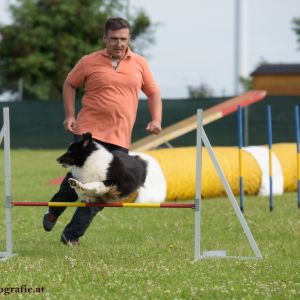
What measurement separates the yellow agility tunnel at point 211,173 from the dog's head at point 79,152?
482cm

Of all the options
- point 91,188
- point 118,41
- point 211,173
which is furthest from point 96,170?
point 211,173

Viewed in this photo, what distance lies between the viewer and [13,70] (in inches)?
1484

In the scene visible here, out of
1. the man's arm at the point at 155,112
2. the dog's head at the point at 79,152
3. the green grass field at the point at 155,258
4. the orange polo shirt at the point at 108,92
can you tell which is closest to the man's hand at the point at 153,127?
the man's arm at the point at 155,112

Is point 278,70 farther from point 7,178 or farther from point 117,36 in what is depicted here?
point 7,178

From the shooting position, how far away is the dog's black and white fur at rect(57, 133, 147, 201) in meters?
6.21

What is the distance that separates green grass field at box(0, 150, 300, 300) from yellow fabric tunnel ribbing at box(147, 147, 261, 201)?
0.98 m

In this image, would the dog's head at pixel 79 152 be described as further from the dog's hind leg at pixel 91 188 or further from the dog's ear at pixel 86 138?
the dog's hind leg at pixel 91 188

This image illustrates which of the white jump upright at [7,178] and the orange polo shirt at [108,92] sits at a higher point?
the orange polo shirt at [108,92]

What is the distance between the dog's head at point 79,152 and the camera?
621 centimetres

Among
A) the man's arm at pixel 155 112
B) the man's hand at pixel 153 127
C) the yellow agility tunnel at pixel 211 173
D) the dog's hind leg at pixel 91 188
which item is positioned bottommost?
the yellow agility tunnel at pixel 211 173

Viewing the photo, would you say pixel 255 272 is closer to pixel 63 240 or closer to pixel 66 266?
pixel 66 266

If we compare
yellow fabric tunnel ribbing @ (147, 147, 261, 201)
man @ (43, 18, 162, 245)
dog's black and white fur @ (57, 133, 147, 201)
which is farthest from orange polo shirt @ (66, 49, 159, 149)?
yellow fabric tunnel ribbing @ (147, 147, 261, 201)

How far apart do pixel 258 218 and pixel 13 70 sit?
29362 millimetres

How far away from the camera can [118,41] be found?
659 cm
